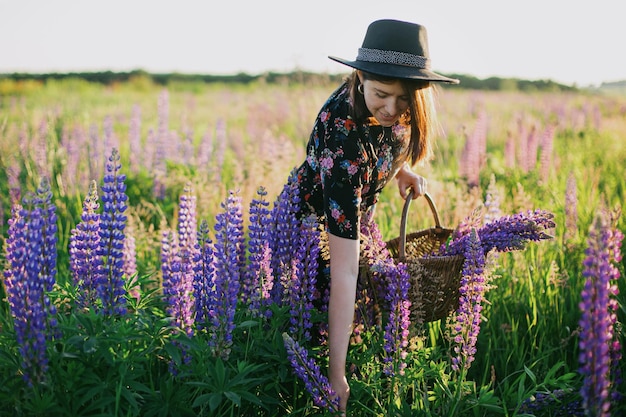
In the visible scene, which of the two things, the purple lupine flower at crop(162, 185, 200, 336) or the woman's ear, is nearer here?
the purple lupine flower at crop(162, 185, 200, 336)

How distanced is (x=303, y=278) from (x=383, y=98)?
0.87 metres

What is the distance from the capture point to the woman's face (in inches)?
Result: 106

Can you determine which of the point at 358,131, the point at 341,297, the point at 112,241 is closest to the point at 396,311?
the point at 341,297

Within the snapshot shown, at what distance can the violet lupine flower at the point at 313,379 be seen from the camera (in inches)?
94.8

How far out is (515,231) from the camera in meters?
2.71

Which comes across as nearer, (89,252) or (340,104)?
(89,252)

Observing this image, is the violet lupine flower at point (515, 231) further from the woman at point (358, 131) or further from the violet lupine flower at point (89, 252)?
the violet lupine flower at point (89, 252)

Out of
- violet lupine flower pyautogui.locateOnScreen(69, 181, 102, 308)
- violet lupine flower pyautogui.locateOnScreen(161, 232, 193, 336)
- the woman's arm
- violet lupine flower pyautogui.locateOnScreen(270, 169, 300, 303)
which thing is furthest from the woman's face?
violet lupine flower pyautogui.locateOnScreen(69, 181, 102, 308)

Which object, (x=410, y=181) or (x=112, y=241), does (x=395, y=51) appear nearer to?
(x=410, y=181)

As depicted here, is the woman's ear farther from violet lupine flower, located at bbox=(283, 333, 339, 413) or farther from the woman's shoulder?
violet lupine flower, located at bbox=(283, 333, 339, 413)

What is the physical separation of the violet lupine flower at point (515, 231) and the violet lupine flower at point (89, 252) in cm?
153

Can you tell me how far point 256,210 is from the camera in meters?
2.82

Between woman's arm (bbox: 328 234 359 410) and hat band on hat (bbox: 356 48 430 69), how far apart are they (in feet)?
2.60

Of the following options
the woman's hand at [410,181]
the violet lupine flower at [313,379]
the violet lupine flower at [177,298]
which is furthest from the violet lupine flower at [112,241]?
the woman's hand at [410,181]
